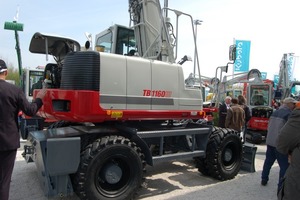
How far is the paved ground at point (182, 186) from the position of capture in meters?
5.07

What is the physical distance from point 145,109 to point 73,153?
138cm

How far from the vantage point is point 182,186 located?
221 inches

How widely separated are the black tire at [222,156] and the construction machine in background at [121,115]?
0.02m

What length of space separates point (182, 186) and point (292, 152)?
8.91ft

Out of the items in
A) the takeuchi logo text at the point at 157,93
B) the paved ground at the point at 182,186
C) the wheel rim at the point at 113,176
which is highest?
the takeuchi logo text at the point at 157,93

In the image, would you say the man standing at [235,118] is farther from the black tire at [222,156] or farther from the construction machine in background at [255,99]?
the construction machine in background at [255,99]

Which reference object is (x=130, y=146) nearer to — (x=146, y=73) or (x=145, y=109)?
(x=145, y=109)

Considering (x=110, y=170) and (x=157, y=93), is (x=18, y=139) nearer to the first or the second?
(x=110, y=170)

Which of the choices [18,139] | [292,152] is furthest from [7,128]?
[292,152]

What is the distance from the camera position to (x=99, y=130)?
180 inches

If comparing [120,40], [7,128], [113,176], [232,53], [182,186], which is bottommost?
[182,186]

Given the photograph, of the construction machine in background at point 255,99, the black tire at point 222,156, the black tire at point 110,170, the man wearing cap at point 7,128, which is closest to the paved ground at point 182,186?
the black tire at point 222,156

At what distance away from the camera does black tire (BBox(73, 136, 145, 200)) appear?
4242 mm

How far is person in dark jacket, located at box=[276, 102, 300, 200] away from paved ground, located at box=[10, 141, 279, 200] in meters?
1.96
